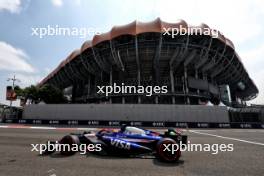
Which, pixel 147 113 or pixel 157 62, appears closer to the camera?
pixel 147 113

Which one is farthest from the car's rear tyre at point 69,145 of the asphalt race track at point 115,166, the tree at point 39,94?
the tree at point 39,94

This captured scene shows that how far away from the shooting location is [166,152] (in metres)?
5.95

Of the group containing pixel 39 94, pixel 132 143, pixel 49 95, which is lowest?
pixel 132 143

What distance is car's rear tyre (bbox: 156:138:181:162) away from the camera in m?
5.85

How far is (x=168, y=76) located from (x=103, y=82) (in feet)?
60.8

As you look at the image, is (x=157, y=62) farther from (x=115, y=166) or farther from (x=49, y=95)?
(x=115, y=166)

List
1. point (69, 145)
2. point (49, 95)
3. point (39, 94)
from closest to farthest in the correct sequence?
point (69, 145) → point (39, 94) → point (49, 95)

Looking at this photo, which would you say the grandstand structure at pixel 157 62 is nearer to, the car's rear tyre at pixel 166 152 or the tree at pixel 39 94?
the tree at pixel 39 94

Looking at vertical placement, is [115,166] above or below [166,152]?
below

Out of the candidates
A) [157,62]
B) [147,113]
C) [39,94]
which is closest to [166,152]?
[147,113]

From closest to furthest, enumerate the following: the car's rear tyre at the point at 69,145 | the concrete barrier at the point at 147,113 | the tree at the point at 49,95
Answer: the car's rear tyre at the point at 69,145 < the concrete barrier at the point at 147,113 < the tree at the point at 49,95

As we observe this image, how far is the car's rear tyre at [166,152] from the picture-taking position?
19.2ft

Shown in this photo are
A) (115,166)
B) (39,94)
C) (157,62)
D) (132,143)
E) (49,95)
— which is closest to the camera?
(115,166)

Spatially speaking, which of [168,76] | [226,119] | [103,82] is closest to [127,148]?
[226,119]
